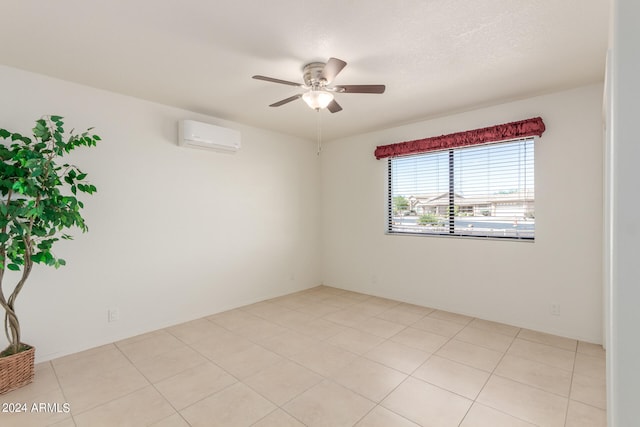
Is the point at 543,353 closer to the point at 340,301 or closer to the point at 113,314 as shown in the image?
the point at 340,301

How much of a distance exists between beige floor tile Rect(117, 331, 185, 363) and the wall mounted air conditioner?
2143 millimetres

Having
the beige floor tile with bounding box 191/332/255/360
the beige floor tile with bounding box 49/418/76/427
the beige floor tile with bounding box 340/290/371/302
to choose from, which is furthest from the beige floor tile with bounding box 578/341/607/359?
the beige floor tile with bounding box 49/418/76/427

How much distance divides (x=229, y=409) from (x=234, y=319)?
5.63ft

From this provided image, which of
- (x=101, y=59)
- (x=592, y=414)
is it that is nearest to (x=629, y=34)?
(x=592, y=414)

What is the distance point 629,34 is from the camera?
2.23 ft

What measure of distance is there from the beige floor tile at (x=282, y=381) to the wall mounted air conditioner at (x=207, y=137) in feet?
8.42

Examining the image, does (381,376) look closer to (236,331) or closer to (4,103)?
(236,331)

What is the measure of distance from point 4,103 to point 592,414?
489cm

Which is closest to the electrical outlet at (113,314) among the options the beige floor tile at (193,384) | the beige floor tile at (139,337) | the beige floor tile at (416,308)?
the beige floor tile at (139,337)

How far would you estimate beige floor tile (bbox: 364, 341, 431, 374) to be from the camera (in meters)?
2.54

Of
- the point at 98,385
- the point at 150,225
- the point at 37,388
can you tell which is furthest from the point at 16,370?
the point at 150,225

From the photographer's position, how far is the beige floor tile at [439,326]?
3.22 metres

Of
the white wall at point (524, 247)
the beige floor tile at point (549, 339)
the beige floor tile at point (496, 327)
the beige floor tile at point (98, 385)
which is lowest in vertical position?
the beige floor tile at point (98, 385)

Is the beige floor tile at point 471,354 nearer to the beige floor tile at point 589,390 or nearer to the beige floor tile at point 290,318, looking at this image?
the beige floor tile at point 589,390
